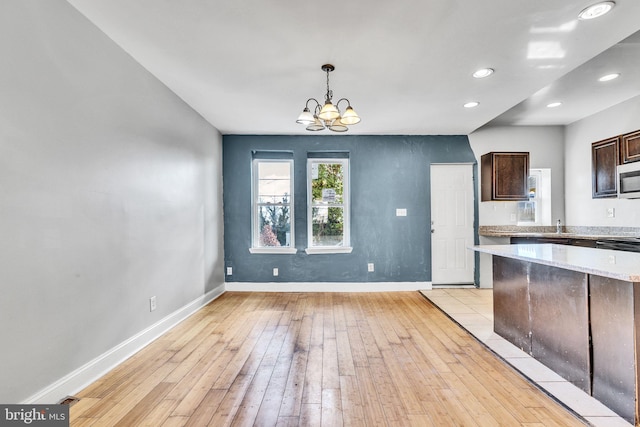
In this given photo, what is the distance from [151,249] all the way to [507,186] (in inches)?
188

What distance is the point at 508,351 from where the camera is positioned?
2.56m

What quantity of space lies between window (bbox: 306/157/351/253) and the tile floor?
1.62 meters

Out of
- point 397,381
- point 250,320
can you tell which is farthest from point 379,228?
point 397,381

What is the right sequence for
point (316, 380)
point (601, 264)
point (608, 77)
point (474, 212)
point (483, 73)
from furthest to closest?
point (474, 212)
point (608, 77)
point (483, 73)
point (316, 380)
point (601, 264)

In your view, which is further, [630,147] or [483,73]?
[630,147]

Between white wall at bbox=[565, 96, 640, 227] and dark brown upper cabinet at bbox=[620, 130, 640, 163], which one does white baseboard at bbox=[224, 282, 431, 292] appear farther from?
dark brown upper cabinet at bbox=[620, 130, 640, 163]

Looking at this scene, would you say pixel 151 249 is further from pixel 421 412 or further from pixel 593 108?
pixel 593 108

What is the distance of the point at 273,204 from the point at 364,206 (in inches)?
57.8

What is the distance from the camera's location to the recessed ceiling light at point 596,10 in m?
1.86

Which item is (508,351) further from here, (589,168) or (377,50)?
(589,168)

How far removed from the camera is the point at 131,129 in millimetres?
2564

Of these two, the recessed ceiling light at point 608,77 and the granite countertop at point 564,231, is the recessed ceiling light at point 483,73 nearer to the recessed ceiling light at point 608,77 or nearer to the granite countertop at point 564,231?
the recessed ceiling light at point 608,77

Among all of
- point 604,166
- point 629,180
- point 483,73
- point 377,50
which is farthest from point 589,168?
point 377,50

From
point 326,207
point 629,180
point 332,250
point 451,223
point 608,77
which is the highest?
point 608,77
